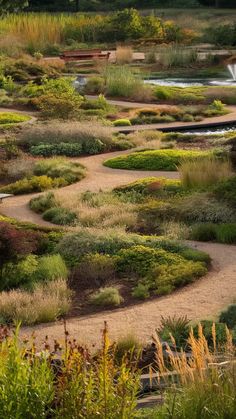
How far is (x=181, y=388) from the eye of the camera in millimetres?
5941

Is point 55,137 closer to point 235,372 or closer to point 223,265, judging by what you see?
point 223,265

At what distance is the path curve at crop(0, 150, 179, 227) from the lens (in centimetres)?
1438

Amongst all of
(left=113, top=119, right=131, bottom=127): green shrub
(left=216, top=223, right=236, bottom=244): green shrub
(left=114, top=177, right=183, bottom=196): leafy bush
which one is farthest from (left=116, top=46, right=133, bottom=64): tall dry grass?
(left=216, top=223, right=236, bottom=244): green shrub

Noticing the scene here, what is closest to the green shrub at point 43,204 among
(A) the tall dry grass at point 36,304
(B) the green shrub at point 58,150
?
(A) the tall dry grass at point 36,304

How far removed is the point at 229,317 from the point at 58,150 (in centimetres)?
1118

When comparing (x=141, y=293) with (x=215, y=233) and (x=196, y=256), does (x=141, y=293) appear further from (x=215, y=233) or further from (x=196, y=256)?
(x=215, y=233)

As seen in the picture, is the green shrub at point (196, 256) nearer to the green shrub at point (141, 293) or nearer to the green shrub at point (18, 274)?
the green shrub at point (141, 293)

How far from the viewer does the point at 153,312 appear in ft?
31.7

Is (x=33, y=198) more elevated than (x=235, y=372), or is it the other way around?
(x=235, y=372)

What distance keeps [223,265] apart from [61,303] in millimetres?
2464

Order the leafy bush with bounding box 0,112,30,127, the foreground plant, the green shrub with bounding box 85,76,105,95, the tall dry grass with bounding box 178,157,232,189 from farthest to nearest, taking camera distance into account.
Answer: the green shrub with bounding box 85,76,105,95
the leafy bush with bounding box 0,112,30,127
the tall dry grass with bounding box 178,157,232,189
the foreground plant

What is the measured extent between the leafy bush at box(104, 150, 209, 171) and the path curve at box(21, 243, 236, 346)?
6.61 m

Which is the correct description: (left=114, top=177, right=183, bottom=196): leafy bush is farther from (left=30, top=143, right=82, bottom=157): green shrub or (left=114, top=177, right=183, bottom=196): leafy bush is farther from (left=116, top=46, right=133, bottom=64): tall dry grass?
(left=116, top=46, right=133, bottom=64): tall dry grass

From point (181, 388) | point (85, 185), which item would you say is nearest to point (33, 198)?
point (85, 185)
